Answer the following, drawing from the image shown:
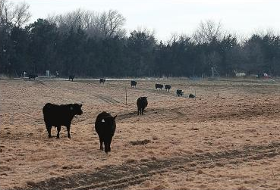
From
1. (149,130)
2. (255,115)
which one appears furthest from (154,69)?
(149,130)

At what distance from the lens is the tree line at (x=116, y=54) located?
311 ft

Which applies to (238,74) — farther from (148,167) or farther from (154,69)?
(148,167)

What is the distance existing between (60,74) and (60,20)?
1906 inches

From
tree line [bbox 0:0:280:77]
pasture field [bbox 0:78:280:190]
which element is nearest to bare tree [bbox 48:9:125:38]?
tree line [bbox 0:0:280:77]

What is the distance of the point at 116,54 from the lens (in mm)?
107312

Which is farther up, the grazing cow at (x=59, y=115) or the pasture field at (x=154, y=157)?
the grazing cow at (x=59, y=115)

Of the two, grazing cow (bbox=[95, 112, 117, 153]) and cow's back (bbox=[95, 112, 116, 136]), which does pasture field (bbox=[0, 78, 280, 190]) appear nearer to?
grazing cow (bbox=[95, 112, 117, 153])

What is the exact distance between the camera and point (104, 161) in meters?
17.9

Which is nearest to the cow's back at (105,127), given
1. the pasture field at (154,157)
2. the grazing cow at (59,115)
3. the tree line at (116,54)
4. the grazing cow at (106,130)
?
the grazing cow at (106,130)

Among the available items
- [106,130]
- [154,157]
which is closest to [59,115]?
[106,130]

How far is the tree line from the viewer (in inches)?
3730

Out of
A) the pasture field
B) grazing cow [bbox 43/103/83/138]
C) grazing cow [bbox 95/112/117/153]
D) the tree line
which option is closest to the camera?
the pasture field

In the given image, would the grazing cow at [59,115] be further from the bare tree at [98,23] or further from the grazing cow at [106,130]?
the bare tree at [98,23]

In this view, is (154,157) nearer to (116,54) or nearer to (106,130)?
(106,130)
